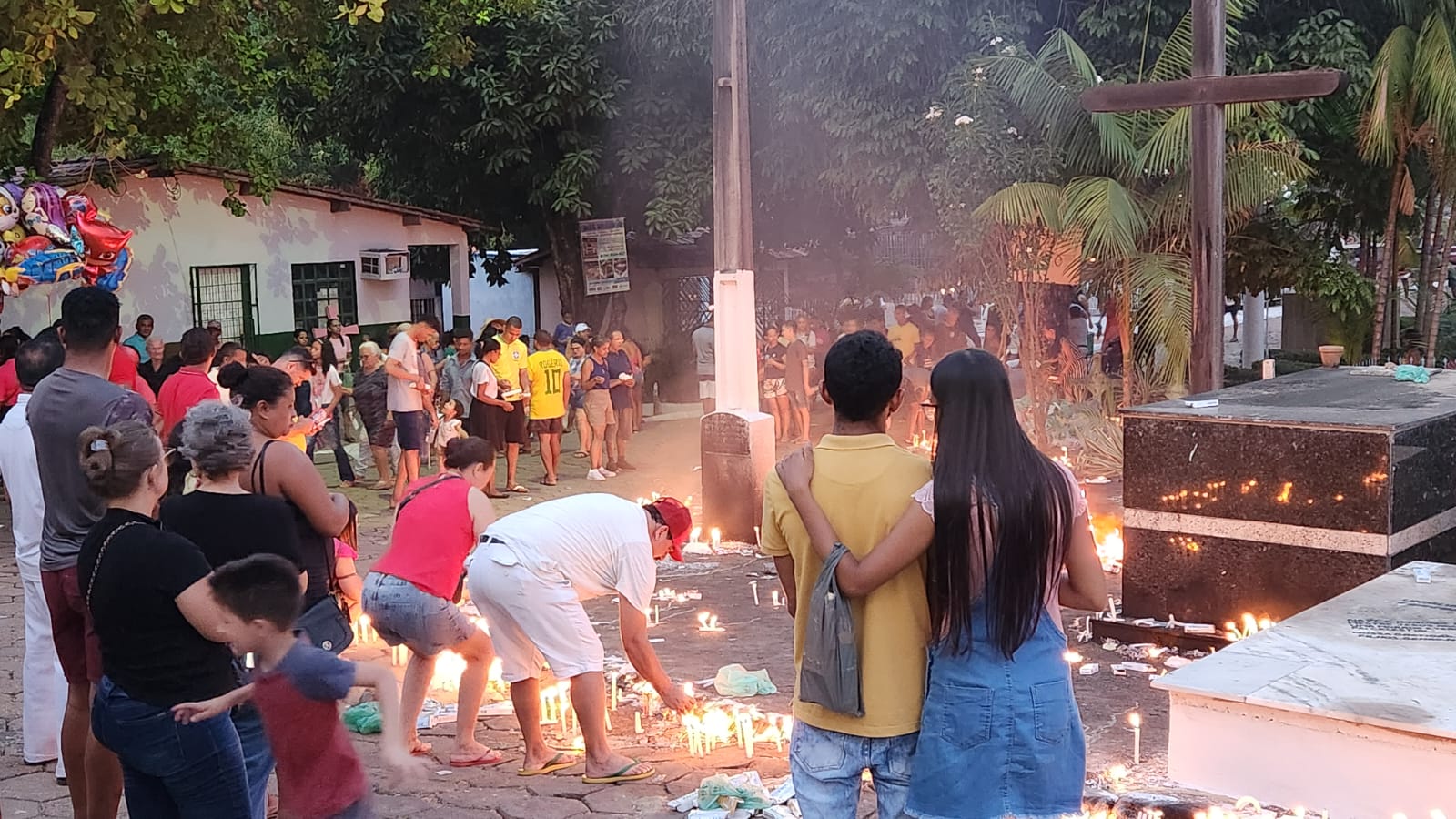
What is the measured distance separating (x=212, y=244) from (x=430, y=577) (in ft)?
46.4

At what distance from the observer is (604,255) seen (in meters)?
23.0

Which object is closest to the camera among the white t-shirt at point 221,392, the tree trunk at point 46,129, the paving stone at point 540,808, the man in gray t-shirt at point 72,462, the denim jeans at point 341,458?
the man in gray t-shirt at point 72,462

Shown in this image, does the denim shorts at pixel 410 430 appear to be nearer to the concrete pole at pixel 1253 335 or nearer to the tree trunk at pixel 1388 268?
the tree trunk at pixel 1388 268

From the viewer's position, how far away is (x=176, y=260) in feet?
60.0

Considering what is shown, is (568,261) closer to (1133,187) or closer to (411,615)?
(1133,187)

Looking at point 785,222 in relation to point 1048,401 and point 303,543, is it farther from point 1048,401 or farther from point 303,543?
point 303,543

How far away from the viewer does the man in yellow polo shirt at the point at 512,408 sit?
14336 mm

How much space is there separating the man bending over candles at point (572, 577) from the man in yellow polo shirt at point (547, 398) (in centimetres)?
885

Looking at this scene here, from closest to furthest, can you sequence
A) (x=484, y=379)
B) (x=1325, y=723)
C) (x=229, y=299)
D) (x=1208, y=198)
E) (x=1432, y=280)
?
(x=1325, y=723), (x=1208, y=198), (x=484, y=379), (x=1432, y=280), (x=229, y=299)

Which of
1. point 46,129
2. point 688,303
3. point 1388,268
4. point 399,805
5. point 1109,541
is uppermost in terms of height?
point 46,129

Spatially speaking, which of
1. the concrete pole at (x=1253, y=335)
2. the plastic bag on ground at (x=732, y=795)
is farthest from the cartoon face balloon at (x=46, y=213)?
the concrete pole at (x=1253, y=335)

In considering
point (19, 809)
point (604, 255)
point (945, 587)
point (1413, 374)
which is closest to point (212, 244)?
point (604, 255)

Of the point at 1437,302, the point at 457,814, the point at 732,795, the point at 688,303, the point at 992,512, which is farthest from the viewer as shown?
the point at 688,303

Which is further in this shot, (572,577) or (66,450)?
(572,577)
